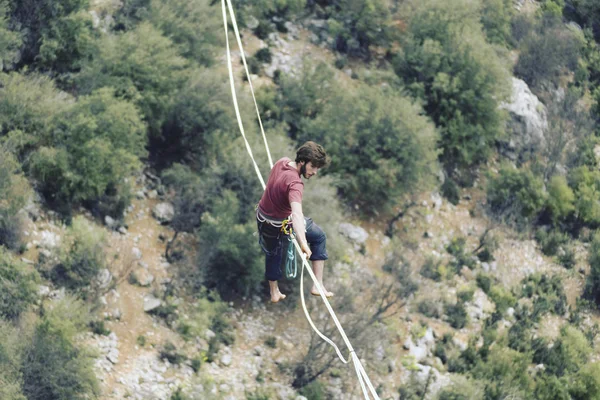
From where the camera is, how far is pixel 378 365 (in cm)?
2602

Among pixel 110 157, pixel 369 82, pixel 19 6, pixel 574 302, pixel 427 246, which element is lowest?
pixel 574 302

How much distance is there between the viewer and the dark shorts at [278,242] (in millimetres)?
9664

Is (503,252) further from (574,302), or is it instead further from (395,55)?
(395,55)

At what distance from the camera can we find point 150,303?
25250 millimetres

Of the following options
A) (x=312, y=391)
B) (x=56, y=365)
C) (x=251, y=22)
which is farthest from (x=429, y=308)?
(x=251, y=22)

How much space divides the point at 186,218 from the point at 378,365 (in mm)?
7563

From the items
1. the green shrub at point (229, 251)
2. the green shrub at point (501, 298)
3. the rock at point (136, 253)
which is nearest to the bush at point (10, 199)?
the rock at point (136, 253)

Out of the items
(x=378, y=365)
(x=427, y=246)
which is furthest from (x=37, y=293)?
(x=427, y=246)

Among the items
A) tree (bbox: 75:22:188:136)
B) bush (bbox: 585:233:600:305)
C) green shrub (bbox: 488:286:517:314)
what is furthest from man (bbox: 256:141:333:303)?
bush (bbox: 585:233:600:305)

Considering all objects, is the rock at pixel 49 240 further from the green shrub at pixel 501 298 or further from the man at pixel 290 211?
the green shrub at pixel 501 298

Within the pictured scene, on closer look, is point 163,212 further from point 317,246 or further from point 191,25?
point 317,246

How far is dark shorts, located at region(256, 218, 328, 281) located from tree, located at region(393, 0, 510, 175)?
25768 millimetres

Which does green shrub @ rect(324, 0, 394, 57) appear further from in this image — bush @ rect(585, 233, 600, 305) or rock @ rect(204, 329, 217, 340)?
rock @ rect(204, 329, 217, 340)

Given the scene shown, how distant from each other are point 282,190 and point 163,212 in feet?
64.5
